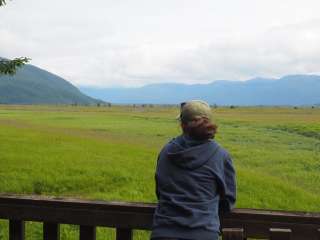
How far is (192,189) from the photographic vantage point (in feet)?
11.1

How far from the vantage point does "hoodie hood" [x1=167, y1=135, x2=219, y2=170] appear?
3.40m

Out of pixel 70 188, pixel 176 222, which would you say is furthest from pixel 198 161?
pixel 70 188

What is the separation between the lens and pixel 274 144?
3575 centimetres

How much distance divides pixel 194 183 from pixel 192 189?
4 centimetres

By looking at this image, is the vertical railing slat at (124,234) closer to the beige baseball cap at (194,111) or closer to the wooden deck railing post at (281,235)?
the beige baseball cap at (194,111)

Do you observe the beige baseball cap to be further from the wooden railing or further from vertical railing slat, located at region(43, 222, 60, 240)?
vertical railing slat, located at region(43, 222, 60, 240)

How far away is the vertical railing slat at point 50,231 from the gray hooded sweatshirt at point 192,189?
79 cm

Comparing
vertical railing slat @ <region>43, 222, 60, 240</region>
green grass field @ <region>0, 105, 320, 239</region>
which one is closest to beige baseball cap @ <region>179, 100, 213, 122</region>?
vertical railing slat @ <region>43, 222, 60, 240</region>

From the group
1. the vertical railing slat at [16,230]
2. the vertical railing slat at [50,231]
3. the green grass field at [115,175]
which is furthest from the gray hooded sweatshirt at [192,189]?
the green grass field at [115,175]

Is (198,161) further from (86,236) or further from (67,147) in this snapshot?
(67,147)

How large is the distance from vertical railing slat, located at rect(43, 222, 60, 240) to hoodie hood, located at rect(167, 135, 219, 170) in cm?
101

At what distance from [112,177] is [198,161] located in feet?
44.7

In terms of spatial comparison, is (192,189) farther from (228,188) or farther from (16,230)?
(16,230)

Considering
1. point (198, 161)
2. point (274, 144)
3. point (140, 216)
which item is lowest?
point (274, 144)
